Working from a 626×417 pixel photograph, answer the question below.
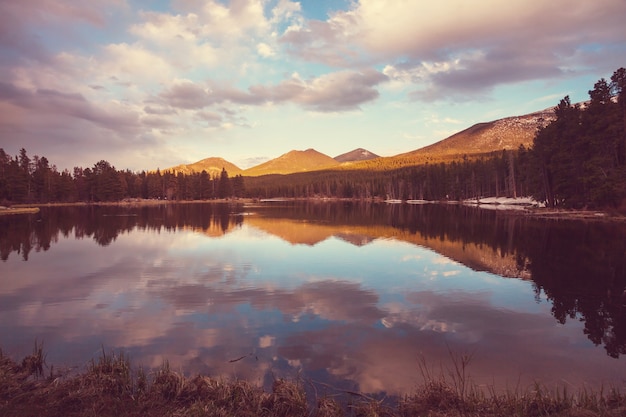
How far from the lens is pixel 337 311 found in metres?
16.4

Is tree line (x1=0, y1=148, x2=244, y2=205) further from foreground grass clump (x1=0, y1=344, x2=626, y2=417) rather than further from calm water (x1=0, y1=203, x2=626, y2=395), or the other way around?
foreground grass clump (x1=0, y1=344, x2=626, y2=417)

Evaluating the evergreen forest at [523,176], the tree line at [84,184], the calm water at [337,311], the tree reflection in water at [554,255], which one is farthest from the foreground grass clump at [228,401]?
the tree line at [84,184]

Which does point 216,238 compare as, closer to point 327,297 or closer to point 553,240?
point 327,297

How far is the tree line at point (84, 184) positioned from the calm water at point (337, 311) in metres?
108

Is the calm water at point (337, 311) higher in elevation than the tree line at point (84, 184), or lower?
lower

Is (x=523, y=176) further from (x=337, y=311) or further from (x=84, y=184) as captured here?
(x=84, y=184)

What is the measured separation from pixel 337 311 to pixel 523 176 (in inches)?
4479

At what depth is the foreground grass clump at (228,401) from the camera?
7.71m

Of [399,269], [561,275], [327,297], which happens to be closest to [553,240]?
[561,275]

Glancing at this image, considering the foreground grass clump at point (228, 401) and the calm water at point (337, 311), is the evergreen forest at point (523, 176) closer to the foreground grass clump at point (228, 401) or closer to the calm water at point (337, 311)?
the calm water at point (337, 311)

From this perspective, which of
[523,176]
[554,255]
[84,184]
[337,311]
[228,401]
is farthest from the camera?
[84,184]

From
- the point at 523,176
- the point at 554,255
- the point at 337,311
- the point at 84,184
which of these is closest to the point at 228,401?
the point at 337,311

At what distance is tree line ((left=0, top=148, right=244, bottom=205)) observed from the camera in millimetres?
117750

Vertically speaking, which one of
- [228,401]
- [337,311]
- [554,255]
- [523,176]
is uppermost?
[523,176]
